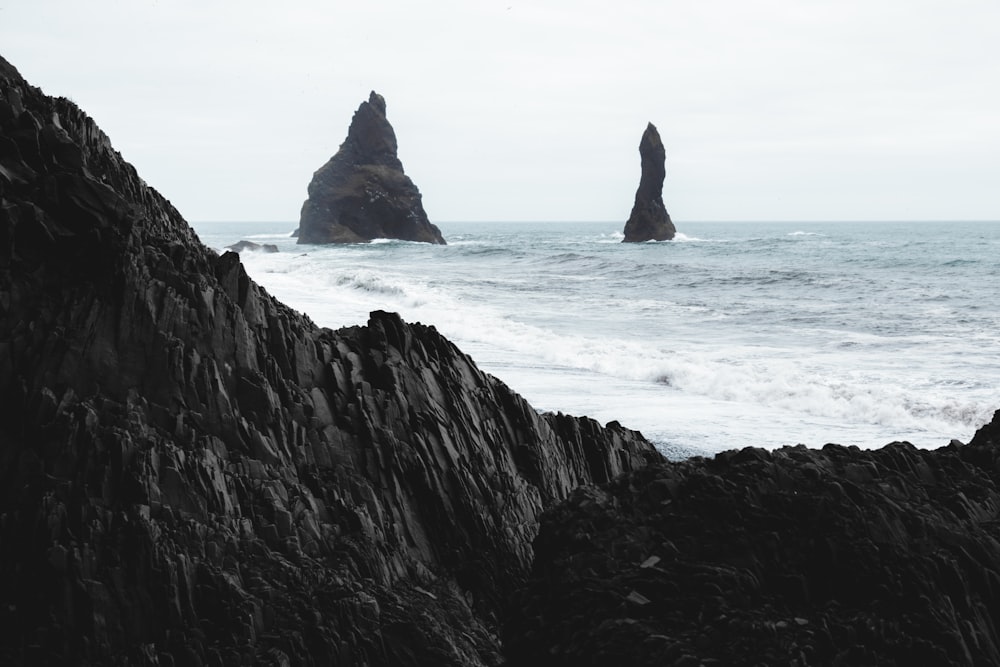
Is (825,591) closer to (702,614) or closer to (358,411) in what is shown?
(702,614)

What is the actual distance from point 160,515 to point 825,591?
3.39 metres

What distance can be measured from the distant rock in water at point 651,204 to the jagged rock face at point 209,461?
87.0m

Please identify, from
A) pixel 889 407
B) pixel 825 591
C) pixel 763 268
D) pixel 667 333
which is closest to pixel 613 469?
pixel 825 591

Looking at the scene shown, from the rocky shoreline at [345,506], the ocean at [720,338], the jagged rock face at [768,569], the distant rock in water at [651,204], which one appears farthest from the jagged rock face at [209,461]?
the distant rock in water at [651,204]

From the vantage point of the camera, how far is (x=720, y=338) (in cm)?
2411

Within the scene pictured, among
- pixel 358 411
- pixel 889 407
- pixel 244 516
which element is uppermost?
pixel 358 411

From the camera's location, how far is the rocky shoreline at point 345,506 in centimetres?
388

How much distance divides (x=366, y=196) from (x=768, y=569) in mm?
97353

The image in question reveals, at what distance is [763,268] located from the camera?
49.9 m

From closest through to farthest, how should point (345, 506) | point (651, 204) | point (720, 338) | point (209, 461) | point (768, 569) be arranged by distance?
point (768, 569)
point (209, 461)
point (345, 506)
point (720, 338)
point (651, 204)

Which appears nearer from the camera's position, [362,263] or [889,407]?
[889,407]

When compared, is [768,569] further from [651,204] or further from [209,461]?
[651,204]

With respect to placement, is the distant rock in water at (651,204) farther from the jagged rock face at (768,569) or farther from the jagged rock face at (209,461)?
the jagged rock face at (768,569)

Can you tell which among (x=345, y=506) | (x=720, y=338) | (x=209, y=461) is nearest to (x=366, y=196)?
(x=720, y=338)
